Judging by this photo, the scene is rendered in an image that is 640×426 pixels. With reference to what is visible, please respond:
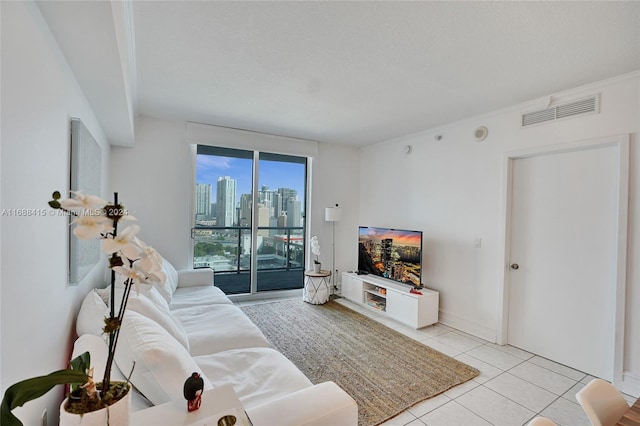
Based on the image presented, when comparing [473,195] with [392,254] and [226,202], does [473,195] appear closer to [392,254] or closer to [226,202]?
[392,254]

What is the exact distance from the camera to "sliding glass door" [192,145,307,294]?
4.34 meters

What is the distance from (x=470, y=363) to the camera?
282 cm

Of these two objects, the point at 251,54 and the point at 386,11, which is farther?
the point at 251,54

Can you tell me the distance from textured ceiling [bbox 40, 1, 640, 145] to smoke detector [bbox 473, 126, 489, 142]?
0.72 ft

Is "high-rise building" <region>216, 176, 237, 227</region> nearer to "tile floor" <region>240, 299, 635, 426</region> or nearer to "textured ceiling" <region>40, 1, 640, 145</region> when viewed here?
"textured ceiling" <region>40, 1, 640, 145</region>

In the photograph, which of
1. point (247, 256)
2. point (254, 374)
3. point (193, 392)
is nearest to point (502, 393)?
point (254, 374)

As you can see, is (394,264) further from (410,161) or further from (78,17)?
(78,17)

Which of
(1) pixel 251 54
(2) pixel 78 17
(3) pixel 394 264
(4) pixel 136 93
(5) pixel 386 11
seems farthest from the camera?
(3) pixel 394 264

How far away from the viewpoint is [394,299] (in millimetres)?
3875

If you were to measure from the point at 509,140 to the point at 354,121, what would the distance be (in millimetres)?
1796

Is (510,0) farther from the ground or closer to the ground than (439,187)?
farther from the ground

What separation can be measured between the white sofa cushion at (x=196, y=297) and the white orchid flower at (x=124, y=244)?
2.32 m

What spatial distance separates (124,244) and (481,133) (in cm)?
377

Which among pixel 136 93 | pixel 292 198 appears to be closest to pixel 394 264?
pixel 292 198
